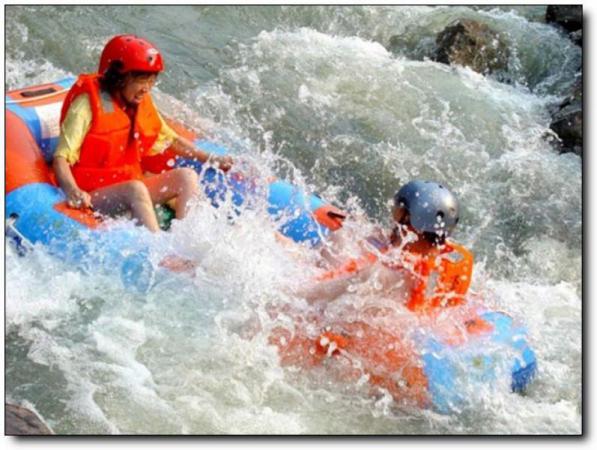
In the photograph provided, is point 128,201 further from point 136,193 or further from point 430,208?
point 430,208

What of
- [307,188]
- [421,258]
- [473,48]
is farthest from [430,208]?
[473,48]

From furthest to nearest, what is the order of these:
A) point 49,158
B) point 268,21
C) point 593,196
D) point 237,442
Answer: point 268,21, point 49,158, point 593,196, point 237,442

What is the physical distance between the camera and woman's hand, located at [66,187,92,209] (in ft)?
14.7

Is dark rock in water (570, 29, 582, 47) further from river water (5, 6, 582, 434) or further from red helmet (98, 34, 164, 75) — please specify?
red helmet (98, 34, 164, 75)

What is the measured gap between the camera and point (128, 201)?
4.56 metres

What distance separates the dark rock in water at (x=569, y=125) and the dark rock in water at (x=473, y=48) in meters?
0.78

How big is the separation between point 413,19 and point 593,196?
→ 122 inches

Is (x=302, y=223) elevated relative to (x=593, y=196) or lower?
lower

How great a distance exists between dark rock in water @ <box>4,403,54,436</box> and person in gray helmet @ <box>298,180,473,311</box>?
111cm

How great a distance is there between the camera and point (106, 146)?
4.64 m

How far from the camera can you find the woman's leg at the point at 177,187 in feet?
15.4

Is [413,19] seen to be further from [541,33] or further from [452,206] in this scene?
[452,206]

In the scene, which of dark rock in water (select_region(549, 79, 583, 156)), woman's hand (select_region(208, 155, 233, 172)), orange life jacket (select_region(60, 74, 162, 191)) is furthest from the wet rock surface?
orange life jacket (select_region(60, 74, 162, 191))

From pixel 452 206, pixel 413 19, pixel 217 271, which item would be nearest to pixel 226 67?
pixel 413 19
